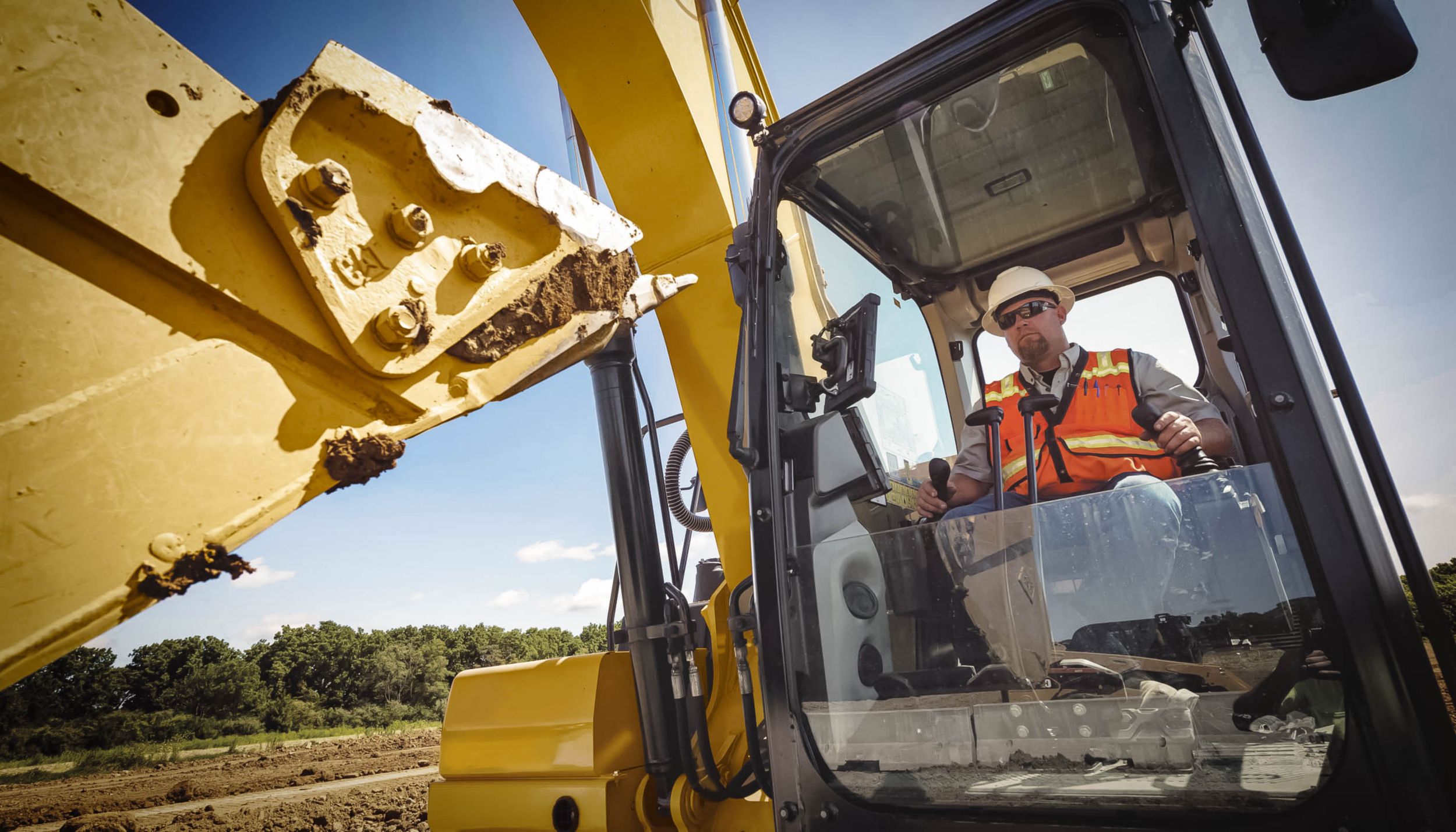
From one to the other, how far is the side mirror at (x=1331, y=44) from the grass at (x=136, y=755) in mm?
18762

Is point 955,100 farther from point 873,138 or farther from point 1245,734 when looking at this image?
point 1245,734

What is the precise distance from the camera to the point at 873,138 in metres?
2.14

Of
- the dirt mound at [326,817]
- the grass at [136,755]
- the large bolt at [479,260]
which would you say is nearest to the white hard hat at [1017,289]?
the large bolt at [479,260]

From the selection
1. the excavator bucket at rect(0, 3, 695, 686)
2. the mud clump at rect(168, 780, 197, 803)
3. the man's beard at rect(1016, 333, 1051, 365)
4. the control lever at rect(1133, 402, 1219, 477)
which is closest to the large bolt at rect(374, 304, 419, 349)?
the excavator bucket at rect(0, 3, 695, 686)

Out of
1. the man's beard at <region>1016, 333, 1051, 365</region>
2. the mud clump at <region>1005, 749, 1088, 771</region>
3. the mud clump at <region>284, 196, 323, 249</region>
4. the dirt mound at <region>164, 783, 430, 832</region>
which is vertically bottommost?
the dirt mound at <region>164, 783, 430, 832</region>

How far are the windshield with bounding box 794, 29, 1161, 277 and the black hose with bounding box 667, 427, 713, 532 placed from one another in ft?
3.27

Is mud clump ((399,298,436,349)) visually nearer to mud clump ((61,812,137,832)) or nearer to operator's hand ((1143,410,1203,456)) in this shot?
operator's hand ((1143,410,1203,456))

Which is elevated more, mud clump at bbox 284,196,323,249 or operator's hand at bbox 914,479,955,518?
mud clump at bbox 284,196,323,249

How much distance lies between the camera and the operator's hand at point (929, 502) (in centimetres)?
222

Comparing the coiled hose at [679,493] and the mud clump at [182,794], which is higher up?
the coiled hose at [679,493]

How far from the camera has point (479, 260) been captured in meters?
1.46

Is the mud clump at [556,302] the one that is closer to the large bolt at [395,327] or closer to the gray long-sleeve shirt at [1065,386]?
the large bolt at [395,327]

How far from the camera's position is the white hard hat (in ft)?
8.64

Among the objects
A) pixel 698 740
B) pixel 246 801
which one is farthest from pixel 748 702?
pixel 246 801
